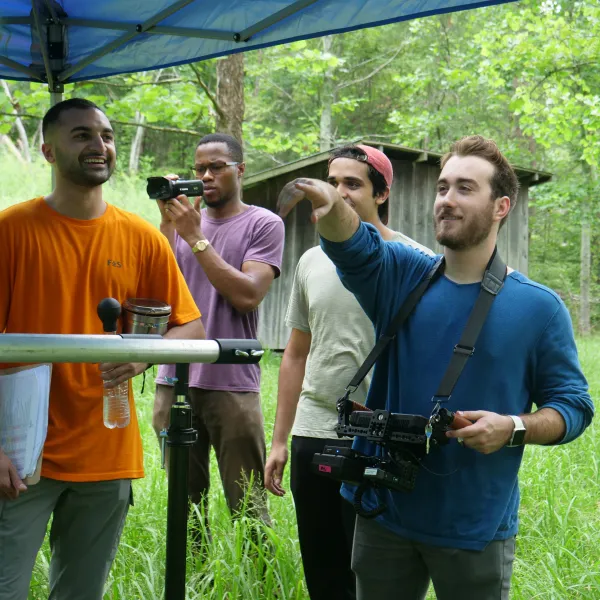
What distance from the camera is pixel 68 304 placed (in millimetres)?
2781

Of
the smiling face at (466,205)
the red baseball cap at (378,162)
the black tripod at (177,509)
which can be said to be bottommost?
the black tripod at (177,509)

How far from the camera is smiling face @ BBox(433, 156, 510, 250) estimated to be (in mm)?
2461

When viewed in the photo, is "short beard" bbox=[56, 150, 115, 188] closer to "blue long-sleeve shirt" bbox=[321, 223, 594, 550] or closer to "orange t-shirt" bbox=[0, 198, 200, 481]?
"orange t-shirt" bbox=[0, 198, 200, 481]

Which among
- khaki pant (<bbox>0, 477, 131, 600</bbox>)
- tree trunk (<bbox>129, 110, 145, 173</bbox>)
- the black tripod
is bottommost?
khaki pant (<bbox>0, 477, 131, 600</bbox>)

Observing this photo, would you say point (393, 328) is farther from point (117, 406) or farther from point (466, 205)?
point (117, 406)

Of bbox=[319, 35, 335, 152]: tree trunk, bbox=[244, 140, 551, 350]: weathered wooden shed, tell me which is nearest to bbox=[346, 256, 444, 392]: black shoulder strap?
bbox=[244, 140, 551, 350]: weathered wooden shed

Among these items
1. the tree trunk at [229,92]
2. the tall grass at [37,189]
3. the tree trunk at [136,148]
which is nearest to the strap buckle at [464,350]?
the tree trunk at [229,92]

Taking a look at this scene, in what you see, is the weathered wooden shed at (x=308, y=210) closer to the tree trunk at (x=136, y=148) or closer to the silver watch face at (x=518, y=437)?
the silver watch face at (x=518, y=437)

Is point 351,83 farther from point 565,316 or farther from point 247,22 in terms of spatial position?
point 565,316

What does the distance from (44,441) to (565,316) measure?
1.70m

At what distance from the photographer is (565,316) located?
8.01 ft

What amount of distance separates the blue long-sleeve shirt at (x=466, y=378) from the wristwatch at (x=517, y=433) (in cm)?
10

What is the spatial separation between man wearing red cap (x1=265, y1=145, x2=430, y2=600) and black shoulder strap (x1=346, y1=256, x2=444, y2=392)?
70 centimetres

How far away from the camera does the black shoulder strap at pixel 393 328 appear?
2.46 meters
